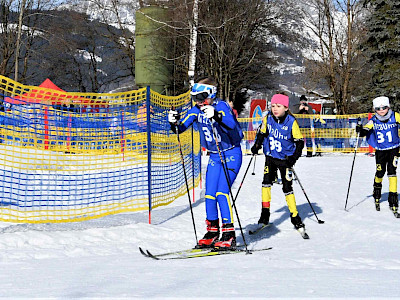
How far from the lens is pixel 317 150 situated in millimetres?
22609

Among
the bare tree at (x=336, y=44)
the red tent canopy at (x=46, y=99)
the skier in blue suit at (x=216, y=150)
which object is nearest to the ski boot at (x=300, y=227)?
the skier in blue suit at (x=216, y=150)

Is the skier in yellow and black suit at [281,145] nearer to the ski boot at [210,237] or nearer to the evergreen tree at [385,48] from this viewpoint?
the ski boot at [210,237]

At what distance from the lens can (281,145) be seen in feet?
25.1

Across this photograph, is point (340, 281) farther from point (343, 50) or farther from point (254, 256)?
point (343, 50)

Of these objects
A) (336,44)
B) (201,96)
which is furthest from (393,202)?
(336,44)

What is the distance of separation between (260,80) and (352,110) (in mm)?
9775

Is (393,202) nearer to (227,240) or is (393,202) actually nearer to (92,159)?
(227,240)

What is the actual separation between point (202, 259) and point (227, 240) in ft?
1.87

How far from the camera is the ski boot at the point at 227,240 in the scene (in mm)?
6261

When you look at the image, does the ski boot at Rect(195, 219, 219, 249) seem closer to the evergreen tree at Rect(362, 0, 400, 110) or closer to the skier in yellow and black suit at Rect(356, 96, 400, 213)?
the skier in yellow and black suit at Rect(356, 96, 400, 213)

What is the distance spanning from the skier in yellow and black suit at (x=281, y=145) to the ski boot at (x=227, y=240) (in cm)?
150

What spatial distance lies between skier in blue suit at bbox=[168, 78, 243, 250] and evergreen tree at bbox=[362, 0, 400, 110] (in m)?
25.5

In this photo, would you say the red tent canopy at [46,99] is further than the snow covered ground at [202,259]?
Yes

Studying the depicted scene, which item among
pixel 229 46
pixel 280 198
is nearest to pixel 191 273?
pixel 280 198
